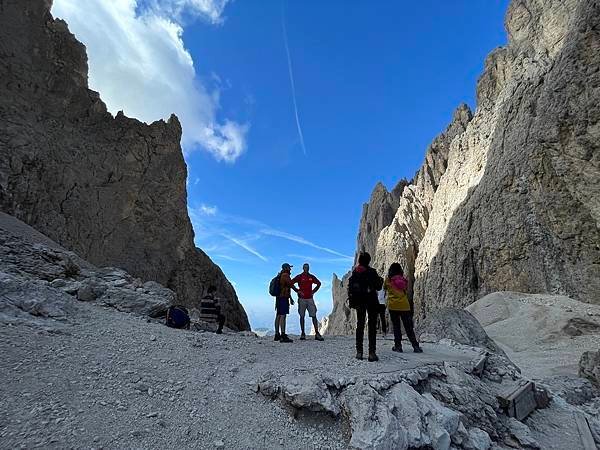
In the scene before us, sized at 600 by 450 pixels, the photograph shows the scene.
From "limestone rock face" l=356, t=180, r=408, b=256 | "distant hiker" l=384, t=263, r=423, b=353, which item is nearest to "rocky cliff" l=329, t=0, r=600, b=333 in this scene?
"limestone rock face" l=356, t=180, r=408, b=256

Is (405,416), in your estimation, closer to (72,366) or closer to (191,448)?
(191,448)

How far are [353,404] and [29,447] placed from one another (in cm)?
350

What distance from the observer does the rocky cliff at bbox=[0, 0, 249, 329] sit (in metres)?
23.9

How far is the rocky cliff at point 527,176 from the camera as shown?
24094mm

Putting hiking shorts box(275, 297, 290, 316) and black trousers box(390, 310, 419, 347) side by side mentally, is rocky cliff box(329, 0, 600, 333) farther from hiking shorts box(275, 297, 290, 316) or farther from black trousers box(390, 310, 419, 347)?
hiking shorts box(275, 297, 290, 316)

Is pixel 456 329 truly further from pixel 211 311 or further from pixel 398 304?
pixel 211 311

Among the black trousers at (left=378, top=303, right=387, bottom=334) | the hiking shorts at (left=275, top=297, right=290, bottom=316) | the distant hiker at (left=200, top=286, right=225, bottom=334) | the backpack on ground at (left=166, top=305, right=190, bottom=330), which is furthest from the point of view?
the distant hiker at (left=200, top=286, right=225, bottom=334)

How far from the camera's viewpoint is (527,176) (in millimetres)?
29562

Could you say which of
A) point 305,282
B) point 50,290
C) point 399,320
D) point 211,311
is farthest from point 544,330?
point 50,290

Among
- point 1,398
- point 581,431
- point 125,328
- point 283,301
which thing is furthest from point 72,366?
point 581,431

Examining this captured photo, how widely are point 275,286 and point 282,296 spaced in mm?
335

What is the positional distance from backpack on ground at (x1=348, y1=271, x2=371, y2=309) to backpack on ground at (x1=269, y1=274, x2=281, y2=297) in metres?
2.81

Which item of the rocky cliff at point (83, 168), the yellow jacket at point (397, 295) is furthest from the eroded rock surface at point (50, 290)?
the rocky cliff at point (83, 168)

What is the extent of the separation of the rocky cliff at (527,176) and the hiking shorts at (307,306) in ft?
75.0
